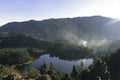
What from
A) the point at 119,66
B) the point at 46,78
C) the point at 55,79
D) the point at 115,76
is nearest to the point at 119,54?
the point at 119,66

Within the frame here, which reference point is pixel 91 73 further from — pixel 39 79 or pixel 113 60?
pixel 113 60

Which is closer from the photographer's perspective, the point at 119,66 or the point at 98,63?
the point at 98,63

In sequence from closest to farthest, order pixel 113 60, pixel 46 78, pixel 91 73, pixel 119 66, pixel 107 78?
pixel 46 78 → pixel 107 78 → pixel 91 73 → pixel 119 66 → pixel 113 60

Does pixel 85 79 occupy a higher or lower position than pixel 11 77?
lower

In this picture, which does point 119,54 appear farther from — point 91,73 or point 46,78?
point 46,78

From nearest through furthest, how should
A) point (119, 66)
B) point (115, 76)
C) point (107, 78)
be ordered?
1. point (107, 78)
2. point (115, 76)
3. point (119, 66)

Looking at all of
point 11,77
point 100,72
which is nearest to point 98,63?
point 100,72

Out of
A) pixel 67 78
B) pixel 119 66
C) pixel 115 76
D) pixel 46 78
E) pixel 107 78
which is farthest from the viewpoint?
pixel 119 66

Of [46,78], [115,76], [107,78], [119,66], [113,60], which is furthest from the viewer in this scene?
[113,60]

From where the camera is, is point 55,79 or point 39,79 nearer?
point 39,79
